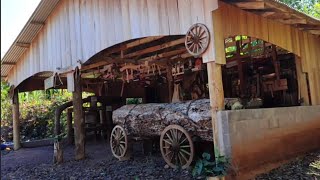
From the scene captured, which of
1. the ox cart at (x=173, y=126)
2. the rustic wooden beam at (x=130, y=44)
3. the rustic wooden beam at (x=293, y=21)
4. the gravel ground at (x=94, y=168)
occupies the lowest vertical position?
the gravel ground at (x=94, y=168)

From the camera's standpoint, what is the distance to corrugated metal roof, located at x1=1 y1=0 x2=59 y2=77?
32.4 feet

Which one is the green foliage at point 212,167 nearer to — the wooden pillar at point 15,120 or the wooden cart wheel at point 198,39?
the wooden cart wheel at point 198,39

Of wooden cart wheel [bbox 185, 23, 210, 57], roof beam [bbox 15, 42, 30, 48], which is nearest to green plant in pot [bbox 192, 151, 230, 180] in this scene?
wooden cart wheel [bbox 185, 23, 210, 57]

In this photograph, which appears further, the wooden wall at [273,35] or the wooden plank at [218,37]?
the wooden wall at [273,35]

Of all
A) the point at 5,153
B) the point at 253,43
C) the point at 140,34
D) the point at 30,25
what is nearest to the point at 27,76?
the point at 30,25

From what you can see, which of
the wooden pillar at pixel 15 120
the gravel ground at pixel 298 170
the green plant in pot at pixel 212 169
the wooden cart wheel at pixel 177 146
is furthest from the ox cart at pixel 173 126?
the wooden pillar at pixel 15 120

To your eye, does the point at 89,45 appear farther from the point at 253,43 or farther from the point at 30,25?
the point at 253,43

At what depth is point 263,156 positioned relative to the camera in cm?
620

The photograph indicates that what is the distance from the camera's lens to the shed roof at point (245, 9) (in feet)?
19.4

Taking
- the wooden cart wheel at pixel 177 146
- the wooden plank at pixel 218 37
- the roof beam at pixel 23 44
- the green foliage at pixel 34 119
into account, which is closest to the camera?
the wooden plank at pixel 218 37

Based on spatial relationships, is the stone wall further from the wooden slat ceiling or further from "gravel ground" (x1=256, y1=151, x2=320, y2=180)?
the wooden slat ceiling

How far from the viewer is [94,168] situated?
25.6ft

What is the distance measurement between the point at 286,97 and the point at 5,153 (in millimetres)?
9596

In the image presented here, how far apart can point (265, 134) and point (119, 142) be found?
143 inches
